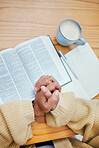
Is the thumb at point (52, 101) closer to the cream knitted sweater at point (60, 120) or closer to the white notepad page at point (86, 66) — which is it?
the cream knitted sweater at point (60, 120)

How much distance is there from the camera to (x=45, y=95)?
0.57 meters

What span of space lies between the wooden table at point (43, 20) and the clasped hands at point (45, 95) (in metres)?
0.07

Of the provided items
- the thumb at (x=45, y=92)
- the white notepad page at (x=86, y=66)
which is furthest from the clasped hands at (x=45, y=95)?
the white notepad page at (x=86, y=66)

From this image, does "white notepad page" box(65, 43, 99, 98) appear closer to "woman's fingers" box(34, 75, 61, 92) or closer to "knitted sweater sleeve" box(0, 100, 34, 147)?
"woman's fingers" box(34, 75, 61, 92)

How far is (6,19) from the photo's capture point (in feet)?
2.17

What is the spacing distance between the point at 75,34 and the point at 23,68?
29 cm

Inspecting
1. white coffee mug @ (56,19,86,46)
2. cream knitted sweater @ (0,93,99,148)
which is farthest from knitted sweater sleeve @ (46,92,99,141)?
white coffee mug @ (56,19,86,46)

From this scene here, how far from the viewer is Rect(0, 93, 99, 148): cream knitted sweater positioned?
50 cm

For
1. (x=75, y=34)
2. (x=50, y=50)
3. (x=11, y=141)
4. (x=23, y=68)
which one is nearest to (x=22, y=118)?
(x=11, y=141)

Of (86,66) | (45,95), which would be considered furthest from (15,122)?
(86,66)

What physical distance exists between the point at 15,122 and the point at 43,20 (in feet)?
1.62

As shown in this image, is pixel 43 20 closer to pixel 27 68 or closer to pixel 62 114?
pixel 27 68

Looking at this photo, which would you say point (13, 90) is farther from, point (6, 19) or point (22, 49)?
point (6, 19)

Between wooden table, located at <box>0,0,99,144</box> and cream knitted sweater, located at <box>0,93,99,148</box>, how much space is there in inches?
1.8
